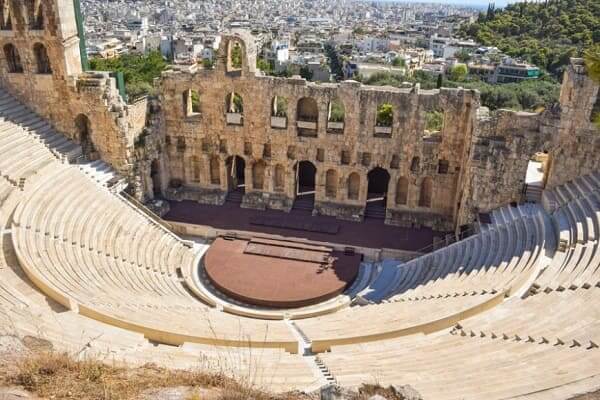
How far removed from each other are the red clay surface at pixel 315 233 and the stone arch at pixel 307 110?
590 centimetres

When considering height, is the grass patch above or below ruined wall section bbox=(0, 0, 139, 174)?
below

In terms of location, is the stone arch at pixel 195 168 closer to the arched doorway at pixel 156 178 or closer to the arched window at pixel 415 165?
the arched doorway at pixel 156 178

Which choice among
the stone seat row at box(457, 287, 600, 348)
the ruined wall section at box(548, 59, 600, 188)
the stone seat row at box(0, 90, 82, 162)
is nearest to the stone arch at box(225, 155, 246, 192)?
the stone seat row at box(0, 90, 82, 162)

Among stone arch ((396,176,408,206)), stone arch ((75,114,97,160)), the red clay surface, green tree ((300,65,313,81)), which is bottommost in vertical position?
green tree ((300,65,313,81))

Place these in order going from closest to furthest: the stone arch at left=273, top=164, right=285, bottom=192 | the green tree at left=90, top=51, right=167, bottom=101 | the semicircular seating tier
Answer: the semicircular seating tier → the stone arch at left=273, top=164, right=285, bottom=192 → the green tree at left=90, top=51, right=167, bottom=101

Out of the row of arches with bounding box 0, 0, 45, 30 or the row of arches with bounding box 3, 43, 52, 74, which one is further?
the row of arches with bounding box 3, 43, 52, 74

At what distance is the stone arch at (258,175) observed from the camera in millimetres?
28947

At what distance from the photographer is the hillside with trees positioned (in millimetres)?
72688

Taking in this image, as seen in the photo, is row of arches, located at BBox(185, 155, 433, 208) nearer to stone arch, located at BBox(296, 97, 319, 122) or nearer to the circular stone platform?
stone arch, located at BBox(296, 97, 319, 122)

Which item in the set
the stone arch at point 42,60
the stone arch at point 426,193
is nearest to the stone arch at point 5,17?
the stone arch at point 42,60

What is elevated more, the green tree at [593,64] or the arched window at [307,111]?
the green tree at [593,64]

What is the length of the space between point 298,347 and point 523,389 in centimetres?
650

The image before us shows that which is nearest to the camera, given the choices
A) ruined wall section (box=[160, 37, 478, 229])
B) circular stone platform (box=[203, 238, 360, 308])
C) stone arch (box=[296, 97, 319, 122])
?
circular stone platform (box=[203, 238, 360, 308])

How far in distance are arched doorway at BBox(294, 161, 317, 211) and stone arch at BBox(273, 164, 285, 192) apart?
880mm
